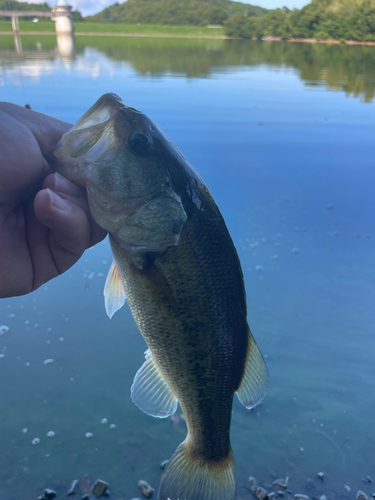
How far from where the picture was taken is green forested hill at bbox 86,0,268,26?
43.4 meters

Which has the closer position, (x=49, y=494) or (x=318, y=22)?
(x=49, y=494)

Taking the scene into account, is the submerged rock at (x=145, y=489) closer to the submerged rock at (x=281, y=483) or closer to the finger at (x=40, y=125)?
the submerged rock at (x=281, y=483)

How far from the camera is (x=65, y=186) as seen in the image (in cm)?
136

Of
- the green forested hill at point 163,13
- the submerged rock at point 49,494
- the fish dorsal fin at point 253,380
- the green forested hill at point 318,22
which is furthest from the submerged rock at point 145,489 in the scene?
the green forested hill at point 163,13

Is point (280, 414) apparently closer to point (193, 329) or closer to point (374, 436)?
point (374, 436)

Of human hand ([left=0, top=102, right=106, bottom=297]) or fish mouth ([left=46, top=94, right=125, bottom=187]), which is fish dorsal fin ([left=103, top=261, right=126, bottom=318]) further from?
fish mouth ([left=46, top=94, right=125, bottom=187])

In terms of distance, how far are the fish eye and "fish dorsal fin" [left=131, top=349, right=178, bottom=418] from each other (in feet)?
3.10

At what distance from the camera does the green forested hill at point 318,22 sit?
36.2m

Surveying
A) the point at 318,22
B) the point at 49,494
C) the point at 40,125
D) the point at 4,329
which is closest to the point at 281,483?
the point at 49,494

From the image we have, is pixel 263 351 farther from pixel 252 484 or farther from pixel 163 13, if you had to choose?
pixel 163 13

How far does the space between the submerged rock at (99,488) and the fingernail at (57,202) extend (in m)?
1.79

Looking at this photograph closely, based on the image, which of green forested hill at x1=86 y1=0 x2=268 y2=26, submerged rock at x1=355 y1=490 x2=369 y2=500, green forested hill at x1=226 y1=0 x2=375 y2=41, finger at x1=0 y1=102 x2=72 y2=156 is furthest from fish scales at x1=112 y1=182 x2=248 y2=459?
green forested hill at x1=86 y1=0 x2=268 y2=26

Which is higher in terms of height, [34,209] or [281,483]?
[34,209]

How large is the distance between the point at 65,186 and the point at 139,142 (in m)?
0.34
